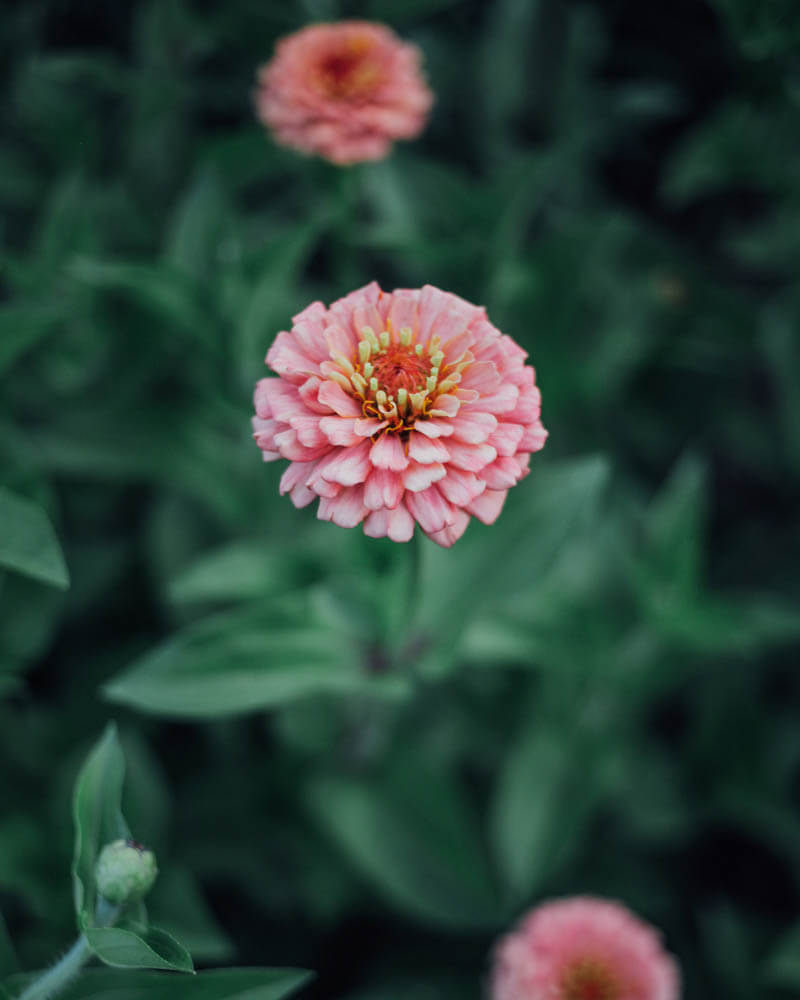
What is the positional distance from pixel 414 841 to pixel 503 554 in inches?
24.5

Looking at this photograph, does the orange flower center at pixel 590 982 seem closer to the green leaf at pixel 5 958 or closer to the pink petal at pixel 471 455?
the green leaf at pixel 5 958

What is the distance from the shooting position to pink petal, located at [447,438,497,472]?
847 millimetres

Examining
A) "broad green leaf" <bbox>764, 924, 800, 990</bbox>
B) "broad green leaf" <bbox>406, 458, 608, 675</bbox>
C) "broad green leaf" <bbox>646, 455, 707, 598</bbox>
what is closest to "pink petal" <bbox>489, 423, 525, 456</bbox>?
"broad green leaf" <bbox>406, 458, 608, 675</bbox>

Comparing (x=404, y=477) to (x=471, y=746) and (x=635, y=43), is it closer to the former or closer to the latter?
(x=471, y=746)

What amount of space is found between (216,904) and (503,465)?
1361 millimetres

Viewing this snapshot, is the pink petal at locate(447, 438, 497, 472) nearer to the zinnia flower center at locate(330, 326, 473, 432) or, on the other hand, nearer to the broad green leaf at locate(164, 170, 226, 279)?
the zinnia flower center at locate(330, 326, 473, 432)

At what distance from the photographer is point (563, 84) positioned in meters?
2.13

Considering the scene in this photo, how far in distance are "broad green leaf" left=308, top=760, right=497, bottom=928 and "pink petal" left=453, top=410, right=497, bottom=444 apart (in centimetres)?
98

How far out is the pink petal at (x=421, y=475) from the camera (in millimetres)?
835

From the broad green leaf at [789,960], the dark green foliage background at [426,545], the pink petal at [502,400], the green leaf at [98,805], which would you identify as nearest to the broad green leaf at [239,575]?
the dark green foliage background at [426,545]

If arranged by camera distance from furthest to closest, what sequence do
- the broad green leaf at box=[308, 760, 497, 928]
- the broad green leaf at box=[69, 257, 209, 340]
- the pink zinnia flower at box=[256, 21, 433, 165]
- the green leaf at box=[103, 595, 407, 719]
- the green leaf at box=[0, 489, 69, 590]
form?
1. the broad green leaf at box=[308, 760, 497, 928]
2. the pink zinnia flower at box=[256, 21, 433, 165]
3. the broad green leaf at box=[69, 257, 209, 340]
4. the green leaf at box=[103, 595, 407, 719]
5. the green leaf at box=[0, 489, 69, 590]


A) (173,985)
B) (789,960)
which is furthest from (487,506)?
(789,960)

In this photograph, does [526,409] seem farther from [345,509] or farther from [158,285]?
[158,285]

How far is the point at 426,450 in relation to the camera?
2.82 feet
